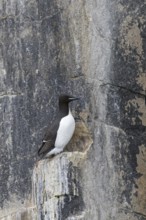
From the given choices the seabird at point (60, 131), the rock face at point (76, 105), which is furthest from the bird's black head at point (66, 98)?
the rock face at point (76, 105)

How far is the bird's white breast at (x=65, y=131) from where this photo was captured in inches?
513

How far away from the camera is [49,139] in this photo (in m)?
13.2

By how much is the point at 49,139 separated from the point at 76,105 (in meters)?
0.55

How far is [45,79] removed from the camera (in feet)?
45.1

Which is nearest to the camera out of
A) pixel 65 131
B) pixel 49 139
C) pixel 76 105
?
pixel 65 131

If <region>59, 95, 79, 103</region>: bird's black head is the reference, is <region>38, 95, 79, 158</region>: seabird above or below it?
below

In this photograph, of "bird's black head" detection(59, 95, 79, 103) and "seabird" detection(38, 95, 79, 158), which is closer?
"seabird" detection(38, 95, 79, 158)

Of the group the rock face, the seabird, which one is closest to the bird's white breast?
the seabird

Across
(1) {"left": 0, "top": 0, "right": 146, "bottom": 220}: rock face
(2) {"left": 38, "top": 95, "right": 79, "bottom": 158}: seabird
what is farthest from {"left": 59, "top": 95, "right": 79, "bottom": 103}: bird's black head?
(1) {"left": 0, "top": 0, "right": 146, "bottom": 220}: rock face

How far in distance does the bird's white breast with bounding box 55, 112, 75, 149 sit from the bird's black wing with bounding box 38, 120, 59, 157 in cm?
6

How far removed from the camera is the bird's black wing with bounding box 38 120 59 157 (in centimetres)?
1313

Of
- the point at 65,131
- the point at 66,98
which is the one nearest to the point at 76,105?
the point at 66,98

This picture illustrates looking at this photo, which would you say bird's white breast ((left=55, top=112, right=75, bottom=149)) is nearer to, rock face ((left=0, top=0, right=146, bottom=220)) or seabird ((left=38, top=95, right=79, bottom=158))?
seabird ((left=38, top=95, right=79, bottom=158))

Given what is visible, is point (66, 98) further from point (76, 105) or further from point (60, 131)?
point (60, 131)
